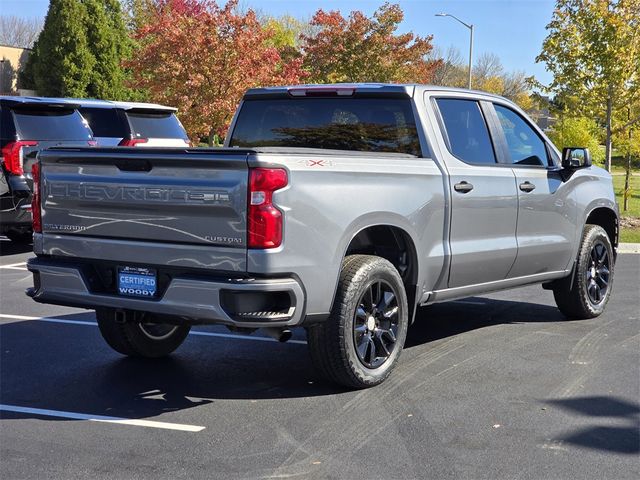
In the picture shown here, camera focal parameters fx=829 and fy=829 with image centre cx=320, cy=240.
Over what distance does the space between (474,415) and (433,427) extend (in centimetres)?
36

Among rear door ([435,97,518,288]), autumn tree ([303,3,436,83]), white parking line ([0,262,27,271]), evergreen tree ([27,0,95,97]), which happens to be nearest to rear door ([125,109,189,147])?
white parking line ([0,262,27,271])

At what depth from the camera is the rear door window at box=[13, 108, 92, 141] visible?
446 inches

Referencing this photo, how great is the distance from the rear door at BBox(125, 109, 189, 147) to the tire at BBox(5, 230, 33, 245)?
2.33 meters

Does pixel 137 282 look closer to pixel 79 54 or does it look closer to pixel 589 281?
pixel 589 281

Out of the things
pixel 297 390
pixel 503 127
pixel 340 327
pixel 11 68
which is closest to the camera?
pixel 340 327

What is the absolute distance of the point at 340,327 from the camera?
201 inches

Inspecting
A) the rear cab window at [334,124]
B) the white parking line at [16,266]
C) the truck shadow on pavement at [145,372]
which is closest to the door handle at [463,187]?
the rear cab window at [334,124]

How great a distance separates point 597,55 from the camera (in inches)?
661

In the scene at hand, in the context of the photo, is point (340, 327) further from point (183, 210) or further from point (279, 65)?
point (279, 65)

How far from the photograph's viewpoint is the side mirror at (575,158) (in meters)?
7.29

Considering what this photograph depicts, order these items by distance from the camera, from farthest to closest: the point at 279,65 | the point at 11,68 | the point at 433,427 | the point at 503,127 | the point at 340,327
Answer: the point at 11,68
the point at 279,65
the point at 503,127
the point at 340,327
the point at 433,427

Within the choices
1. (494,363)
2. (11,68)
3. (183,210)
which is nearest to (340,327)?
(183,210)

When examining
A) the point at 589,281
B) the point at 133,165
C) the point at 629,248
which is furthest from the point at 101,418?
the point at 629,248

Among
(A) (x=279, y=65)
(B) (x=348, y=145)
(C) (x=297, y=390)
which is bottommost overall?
(C) (x=297, y=390)
